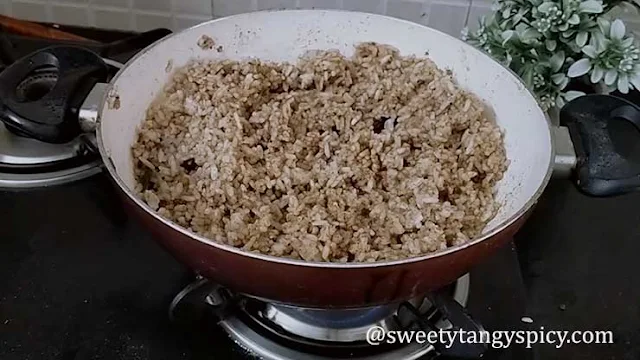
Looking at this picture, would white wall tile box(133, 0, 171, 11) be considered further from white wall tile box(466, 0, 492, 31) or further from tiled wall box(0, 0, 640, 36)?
white wall tile box(466, 0, 492, 31)

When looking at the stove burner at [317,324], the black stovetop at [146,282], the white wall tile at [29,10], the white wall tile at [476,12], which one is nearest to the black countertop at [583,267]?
the black stovetop at [146,282]

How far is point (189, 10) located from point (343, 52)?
29 cm

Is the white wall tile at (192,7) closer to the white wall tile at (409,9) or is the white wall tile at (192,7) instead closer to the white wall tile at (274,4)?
the white wall tile at (274,4)

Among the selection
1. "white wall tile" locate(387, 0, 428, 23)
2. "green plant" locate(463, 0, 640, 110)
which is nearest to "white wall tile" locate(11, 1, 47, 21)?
"white wall tile" locate(387, 0, 428, 23)

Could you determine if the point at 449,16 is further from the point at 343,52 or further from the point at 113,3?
the point at 113,3

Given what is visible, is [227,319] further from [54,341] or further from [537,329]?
[537,329]

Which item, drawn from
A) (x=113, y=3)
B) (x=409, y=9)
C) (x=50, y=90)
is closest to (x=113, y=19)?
(x=113, y=3)

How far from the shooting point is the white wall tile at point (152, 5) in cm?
102

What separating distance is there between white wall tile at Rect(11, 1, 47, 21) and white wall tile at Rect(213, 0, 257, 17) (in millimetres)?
241

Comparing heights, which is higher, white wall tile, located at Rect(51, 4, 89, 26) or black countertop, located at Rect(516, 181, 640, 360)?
white wall tile, located at Rect(51, 4, 89, 26)

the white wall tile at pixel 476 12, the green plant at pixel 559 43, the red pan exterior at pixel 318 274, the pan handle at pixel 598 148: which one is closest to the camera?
the red pan exterior at pixel 318 274

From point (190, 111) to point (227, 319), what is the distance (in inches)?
8.3

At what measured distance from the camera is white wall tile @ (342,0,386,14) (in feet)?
3.26

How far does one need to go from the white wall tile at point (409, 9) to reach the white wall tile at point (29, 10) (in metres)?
0.47
